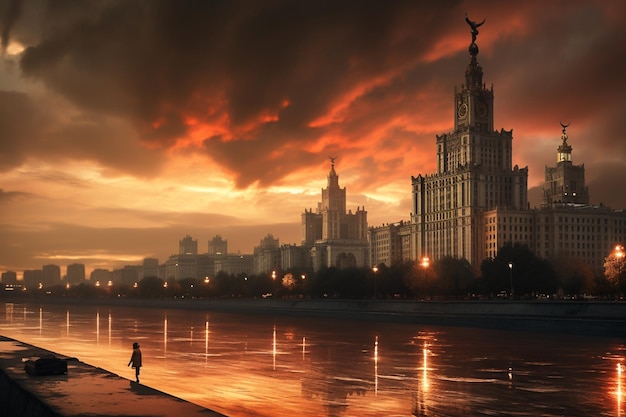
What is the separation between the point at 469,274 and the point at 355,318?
4769cm

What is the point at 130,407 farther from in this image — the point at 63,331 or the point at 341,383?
the point at 63,331

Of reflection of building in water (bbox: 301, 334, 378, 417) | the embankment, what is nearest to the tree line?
the embankment

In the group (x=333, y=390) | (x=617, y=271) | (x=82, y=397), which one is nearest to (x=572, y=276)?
(x=617, y=271)

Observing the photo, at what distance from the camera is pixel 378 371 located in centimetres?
4194

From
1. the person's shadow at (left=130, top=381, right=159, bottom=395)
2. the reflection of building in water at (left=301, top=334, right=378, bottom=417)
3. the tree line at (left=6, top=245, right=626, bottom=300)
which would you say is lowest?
the reflection of building in water at (left=301, top=334, right=378, bottom=417)

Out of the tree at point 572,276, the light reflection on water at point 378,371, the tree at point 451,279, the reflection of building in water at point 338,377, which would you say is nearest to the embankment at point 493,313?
the light reflection on water at point 378,371

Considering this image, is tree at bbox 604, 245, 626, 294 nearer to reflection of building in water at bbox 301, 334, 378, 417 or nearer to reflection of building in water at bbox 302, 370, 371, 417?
reflection of building in water at bbox 301, 334, 378, 417

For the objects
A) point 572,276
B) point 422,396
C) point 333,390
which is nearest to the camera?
point 422,396

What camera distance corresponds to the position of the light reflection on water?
3033 cm

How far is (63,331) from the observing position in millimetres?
83688

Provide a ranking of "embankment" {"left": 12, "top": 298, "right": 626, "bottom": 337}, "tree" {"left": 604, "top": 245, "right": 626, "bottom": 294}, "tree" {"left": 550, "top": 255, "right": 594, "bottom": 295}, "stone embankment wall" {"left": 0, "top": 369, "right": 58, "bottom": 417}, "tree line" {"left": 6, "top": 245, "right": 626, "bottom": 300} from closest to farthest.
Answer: "stone embankment wall" {"left": 0, "top": 369, "right": 58, "bottom": 417}
"embankment" {"left": 12, "top": 298, "right": 626, "bottom": 337}
"tree" {"left": 604, "top": 245, "right": 626, "bottom": 294}
"tree line" {"left": 6, "top": 245, "right": 626, "bottom": 300}
"tree" {"left": 550, "top": 255, "right": 594, "bottom": 295}

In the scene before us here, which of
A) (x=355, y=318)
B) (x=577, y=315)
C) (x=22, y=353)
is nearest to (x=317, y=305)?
(x=355, y=318)

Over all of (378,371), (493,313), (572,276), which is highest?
(572,276)

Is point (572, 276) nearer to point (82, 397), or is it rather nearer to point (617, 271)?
point (617, 271)
